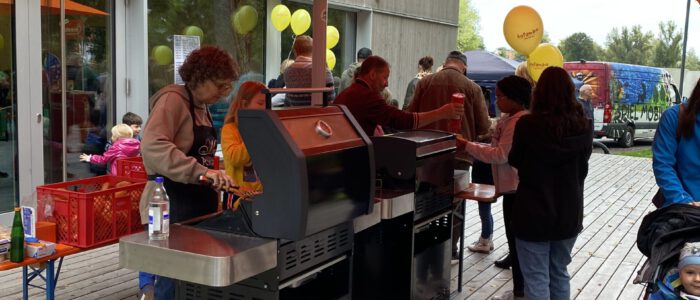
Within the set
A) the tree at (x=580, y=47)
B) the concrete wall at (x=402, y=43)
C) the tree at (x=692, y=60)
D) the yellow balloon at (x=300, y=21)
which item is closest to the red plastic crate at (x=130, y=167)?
the yellow balloon at (x=300, y=21)

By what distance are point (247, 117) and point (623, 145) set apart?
60.8 ft

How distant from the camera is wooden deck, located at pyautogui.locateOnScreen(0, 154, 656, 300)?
16.5 feet

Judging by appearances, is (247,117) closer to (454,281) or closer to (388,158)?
(388,158)

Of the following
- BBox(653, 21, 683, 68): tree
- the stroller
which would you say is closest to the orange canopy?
the stroller

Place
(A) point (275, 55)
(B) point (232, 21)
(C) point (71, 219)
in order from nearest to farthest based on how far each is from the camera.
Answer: (C) point (71, 219), (B) point (232, 21), (A) point (275, 55)

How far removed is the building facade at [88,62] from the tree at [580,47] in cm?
6212

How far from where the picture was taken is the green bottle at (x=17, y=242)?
338cm

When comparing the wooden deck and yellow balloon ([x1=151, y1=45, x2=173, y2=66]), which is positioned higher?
yellow balloon ([x1=151, y1=45, x2=173, y2=66])

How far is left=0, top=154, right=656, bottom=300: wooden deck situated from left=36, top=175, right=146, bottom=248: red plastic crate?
46.6 inches

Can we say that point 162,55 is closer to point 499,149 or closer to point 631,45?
point 499,149

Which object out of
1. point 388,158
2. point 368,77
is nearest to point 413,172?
A: point 388,158

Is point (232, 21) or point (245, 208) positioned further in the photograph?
point (232, 21)

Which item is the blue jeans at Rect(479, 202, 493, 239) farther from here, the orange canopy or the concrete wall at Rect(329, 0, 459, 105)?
the concrete wall at Rect(329, 0, 459, 105)

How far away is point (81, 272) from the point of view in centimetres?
539
